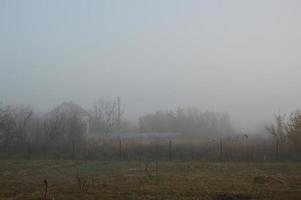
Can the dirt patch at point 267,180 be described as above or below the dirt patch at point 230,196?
above

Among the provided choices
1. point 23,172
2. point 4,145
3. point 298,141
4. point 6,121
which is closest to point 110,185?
point 23,172

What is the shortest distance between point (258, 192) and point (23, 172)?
527 inches

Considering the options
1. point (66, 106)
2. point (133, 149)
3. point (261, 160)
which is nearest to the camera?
point (261, 160)

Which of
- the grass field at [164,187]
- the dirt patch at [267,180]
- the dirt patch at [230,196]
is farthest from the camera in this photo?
the dirt patch at [267,180]

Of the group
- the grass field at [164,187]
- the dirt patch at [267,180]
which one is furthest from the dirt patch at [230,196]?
the dirt patch at [267,180]

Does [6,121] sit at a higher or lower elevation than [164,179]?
higher

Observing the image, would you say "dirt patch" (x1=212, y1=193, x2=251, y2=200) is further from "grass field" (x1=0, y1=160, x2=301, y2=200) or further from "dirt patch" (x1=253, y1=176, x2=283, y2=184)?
"dirt patch" (x1=253, y1=176, x2=283, y2=184)

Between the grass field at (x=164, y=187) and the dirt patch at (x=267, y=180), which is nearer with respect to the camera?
the grass field at (x=164, y=187)

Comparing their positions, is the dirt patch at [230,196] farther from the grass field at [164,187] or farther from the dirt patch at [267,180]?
the dirt patch at [267,180]

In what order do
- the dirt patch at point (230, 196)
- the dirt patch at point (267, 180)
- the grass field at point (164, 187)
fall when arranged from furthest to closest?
the dirt patch at point (267, 180) < the grass field at point (164, 187) < the dirt patch at point (230, 196)

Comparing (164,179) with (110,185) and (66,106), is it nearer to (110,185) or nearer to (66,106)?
(110,185)

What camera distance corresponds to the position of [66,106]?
65562 mm

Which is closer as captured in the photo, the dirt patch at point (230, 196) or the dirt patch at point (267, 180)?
the dirt patch at point (230, 196)

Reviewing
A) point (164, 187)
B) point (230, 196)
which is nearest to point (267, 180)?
point (230, 196)
